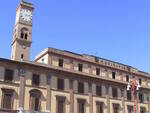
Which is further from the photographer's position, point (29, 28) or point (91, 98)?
point (29, 28)

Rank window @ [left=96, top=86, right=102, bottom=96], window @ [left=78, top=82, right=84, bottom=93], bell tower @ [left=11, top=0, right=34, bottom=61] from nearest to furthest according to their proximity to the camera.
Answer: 1. window @ [left=78, top=82, right=84, bottom=93]
2. bell tower @ [left=11, top=0, right=34, bottom=61]
3. window @ [left=96, top=86, right=102, bottom=96]

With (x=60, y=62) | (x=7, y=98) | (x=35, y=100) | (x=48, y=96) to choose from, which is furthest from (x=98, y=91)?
(x=7, y=98)

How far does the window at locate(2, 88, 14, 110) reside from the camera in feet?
132

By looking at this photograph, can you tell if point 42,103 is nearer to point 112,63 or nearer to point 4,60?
point 4,60

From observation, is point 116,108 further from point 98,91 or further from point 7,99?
point 7,99

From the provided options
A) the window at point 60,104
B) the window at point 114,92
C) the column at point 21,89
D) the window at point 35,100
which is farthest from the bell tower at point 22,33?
the window at point 114,92

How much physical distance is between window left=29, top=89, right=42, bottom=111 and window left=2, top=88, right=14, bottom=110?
3087mm

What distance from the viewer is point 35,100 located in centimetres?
4309

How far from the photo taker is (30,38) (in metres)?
51.3

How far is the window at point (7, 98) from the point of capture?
4031 cm

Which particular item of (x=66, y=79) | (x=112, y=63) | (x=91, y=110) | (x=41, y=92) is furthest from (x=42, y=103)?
(x=112, y=63)

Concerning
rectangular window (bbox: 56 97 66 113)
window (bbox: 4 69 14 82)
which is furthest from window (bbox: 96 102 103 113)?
window (bbox: 4 69 14 82)

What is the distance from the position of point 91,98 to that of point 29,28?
16570 millimetres

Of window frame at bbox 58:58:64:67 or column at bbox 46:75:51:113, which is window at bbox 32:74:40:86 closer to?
column at bbox 46:75:51:113
